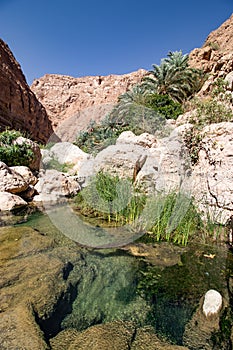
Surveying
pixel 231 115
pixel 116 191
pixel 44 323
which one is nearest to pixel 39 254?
pixel 44 323

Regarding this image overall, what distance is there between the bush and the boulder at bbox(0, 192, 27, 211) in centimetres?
177

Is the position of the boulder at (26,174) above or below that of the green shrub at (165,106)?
below

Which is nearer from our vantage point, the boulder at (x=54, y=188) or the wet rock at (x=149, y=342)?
the wet rock at (x=149, y=342)

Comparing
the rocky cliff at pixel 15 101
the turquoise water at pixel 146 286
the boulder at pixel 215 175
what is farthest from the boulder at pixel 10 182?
the rocky cliff at pixel 15 101

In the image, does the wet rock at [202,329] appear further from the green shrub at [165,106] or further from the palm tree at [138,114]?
the green shrub at [165,106]

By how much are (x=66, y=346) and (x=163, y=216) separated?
6.14 feet

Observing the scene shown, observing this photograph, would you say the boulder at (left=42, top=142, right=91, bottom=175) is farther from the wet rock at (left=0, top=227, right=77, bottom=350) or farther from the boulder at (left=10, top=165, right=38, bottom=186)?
the wet rock at (left=0, top=227, right=77, bottom=350)

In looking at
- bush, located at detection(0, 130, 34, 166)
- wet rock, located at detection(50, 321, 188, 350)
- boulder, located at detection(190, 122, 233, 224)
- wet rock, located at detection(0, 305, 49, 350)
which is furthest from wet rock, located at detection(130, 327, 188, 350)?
bush, located at detection(0, 130, 34, 166)

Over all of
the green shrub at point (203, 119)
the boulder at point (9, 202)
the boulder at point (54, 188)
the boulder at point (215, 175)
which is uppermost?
the green shrub at point (203, 119)

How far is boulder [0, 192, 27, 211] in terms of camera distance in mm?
4070

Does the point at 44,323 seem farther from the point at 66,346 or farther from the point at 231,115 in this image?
the point at 231,115

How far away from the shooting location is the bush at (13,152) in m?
5.73

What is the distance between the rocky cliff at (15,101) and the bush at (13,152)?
5180 millimetres

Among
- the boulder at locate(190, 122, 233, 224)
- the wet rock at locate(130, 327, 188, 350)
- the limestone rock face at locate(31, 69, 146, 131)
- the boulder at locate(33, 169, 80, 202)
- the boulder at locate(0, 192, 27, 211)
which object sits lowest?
the wet rock at locate(130, 327, 188, 350)
